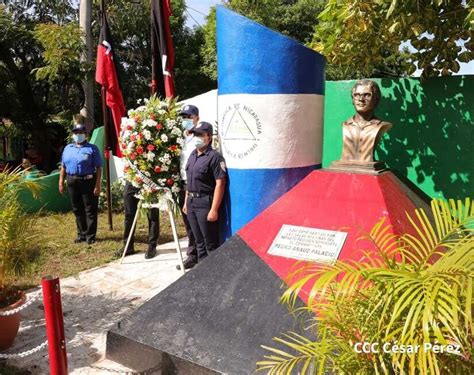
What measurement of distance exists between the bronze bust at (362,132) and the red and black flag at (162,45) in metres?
2.63

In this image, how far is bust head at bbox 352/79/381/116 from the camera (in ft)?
12.1

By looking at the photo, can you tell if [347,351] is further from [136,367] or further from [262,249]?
[136,367]

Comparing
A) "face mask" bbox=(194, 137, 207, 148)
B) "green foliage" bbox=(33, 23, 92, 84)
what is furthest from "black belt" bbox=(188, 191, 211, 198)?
"green foliage" bbox=(33, 23, 92, 84)

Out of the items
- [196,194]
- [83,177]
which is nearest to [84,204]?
[83,177]

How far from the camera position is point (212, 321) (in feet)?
9.37

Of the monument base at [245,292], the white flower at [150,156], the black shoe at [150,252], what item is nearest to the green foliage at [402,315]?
the monument base at [245,292]

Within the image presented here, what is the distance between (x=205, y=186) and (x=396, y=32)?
2.48m

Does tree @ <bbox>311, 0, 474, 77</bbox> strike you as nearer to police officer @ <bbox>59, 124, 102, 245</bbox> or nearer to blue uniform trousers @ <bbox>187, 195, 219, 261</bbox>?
blue uniform trousers @ <bbox>187, 195, 219, 261</bbox>

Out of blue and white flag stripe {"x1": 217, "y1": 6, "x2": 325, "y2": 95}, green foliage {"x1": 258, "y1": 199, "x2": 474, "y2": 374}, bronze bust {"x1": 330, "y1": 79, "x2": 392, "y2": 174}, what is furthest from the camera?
blue and white flag stripe {"x1": 217, "y1": 6, "x2": 325, "y2": 95}

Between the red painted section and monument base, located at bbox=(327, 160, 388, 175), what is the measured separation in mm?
81

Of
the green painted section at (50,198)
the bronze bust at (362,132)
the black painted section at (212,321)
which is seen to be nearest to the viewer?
the black painted section at (212,321)

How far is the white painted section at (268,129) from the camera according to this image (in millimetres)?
4207

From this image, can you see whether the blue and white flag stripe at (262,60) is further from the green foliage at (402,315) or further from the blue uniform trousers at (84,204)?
the blue uniform trousers at (84,204)

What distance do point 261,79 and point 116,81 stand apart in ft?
9.74
